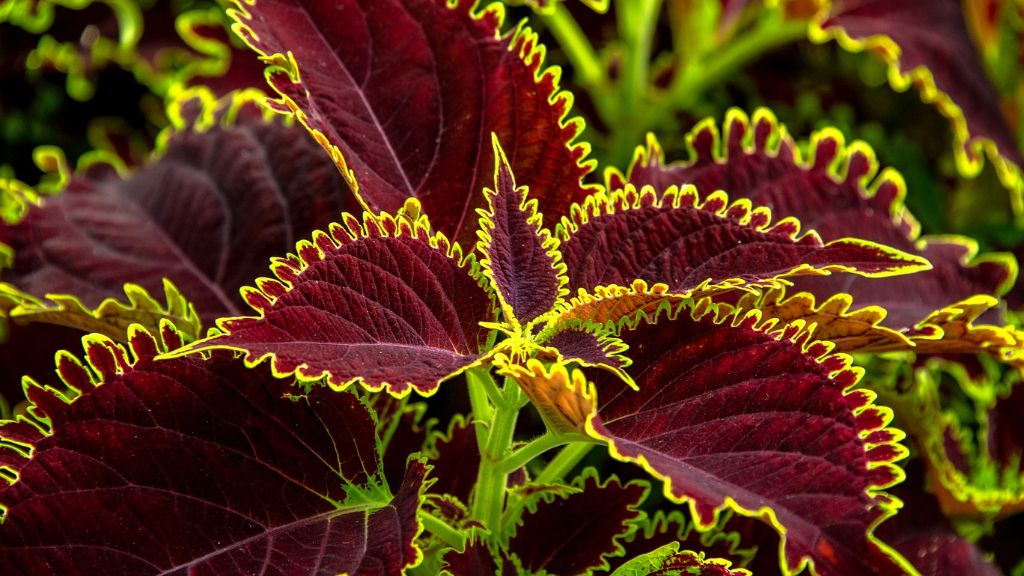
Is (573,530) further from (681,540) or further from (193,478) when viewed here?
(193,478)

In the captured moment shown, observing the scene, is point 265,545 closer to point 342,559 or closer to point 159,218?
point 342,559

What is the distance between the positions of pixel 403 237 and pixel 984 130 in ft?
2.67

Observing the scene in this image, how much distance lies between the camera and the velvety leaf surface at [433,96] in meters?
0.73

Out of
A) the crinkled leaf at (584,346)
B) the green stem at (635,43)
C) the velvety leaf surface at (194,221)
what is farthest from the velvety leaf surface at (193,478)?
the green stem at (635,43)

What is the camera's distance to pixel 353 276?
593mm

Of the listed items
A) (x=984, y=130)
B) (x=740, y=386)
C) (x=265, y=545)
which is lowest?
(x=265, y=545)

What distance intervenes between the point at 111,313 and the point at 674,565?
406 mm

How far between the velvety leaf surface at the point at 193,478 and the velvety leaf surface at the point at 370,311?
0.25 ft

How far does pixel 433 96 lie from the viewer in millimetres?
770

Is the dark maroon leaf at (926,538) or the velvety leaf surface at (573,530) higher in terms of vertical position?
the velvety leaf surface at (573,530)

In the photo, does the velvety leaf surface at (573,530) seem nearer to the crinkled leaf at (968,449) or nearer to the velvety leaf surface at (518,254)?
the velvety leaf surface at (518,254)

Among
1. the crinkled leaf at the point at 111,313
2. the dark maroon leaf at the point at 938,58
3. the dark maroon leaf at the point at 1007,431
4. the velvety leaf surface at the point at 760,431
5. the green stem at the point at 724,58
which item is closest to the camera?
the velvety leaf surface at the point at 760,431

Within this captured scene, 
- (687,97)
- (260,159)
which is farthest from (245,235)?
(687,97)

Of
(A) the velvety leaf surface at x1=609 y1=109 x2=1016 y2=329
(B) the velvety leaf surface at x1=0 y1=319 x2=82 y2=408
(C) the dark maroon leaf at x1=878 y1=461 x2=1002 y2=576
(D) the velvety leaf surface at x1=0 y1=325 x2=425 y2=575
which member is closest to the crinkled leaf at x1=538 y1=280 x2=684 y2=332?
(D) the velvety leaf surface at x1=0 y1=325 x2=425 y2=575
